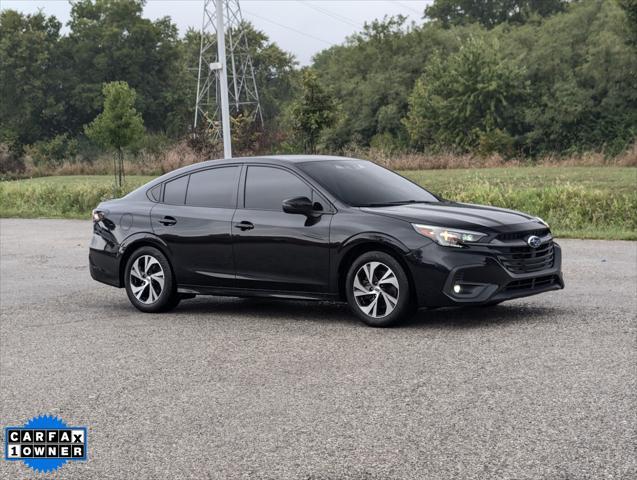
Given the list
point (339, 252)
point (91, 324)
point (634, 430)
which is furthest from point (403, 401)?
point (91, 324)

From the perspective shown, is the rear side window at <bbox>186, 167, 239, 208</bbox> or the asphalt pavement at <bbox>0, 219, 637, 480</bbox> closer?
the asphalt pavement at <bbox>0, 219, 637, 480</bbox>

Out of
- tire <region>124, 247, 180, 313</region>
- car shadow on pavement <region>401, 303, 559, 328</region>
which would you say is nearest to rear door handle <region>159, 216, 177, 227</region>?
tire <region>124, 247, 180, 313</region>

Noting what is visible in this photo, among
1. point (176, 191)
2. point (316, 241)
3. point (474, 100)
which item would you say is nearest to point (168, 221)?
point (176, 191)

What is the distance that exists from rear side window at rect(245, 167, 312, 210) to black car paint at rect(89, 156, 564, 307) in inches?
2.7

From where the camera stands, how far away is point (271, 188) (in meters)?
9.65

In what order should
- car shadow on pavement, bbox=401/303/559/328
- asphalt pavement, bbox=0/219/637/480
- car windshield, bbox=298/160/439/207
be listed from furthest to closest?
car windshield, bbox=298/160/439/207 → car shadow on pavement, bbox=401/303/559/328 → asphalt pavement, bbox=0/219/637/480

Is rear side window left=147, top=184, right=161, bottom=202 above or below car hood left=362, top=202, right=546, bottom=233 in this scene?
above

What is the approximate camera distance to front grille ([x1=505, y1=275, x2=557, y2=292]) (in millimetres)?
8664

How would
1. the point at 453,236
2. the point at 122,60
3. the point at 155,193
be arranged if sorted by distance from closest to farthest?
the point at 453,236
the point at 155,193
the point at 122,60

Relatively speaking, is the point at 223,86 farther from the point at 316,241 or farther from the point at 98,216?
the point at 316,241

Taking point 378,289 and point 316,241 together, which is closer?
point 378,289

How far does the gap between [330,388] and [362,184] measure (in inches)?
135

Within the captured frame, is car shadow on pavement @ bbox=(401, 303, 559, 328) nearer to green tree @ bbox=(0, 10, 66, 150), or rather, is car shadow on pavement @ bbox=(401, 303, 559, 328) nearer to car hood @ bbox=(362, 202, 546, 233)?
car hood @ bbox=(362, 202, 546, 233)

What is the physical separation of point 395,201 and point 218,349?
2461 mm
